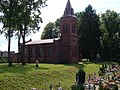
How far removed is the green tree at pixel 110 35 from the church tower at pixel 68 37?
21.6 meters

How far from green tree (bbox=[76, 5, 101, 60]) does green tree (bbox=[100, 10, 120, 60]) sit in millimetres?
4126

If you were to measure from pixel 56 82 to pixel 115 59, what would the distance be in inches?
1974

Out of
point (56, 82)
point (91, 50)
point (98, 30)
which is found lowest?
point (56, 82)

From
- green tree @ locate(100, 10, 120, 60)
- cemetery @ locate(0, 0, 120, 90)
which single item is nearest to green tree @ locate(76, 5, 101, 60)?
cemetery @ locate(0, 0, 120, 90)

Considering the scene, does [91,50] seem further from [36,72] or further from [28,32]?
[36,72]

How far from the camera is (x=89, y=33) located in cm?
7519

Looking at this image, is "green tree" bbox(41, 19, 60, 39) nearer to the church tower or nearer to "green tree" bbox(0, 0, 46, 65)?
the church tower

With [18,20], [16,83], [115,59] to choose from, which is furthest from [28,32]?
[115,59]

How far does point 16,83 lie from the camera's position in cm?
2670

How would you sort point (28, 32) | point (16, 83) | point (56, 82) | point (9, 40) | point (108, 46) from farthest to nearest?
point (108, 46) < point (28, 32) < point (9, 40) < point (56, 82) < point (16, 83)

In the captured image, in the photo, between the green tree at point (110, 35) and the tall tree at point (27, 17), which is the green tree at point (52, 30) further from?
the tall tree at point (27, 17)

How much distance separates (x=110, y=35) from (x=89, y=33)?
372 inches

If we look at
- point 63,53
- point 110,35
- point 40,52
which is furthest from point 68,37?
point 110,35

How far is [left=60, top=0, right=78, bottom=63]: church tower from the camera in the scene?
2351 inches
